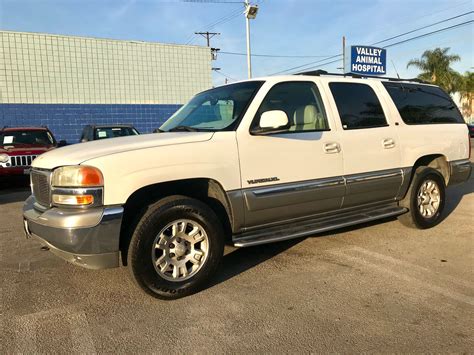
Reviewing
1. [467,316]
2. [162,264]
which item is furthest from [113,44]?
[467,316]

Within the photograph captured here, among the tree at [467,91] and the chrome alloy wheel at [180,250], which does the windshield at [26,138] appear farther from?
the tree at [467,91]

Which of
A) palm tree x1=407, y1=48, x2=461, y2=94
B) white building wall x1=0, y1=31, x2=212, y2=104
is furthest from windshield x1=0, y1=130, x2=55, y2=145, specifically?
palm tree x1=407, y1=48, x2=461, y2=94

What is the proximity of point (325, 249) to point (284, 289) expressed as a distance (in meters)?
1.24

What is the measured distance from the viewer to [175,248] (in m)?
3.64

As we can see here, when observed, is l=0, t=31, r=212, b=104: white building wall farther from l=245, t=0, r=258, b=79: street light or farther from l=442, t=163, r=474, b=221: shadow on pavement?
l=442, t=163, r=474, b=221: shadow on pavement

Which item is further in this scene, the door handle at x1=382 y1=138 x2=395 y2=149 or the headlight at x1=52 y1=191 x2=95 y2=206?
the door handle at x1=382 y1=138 x2=395 y2=149

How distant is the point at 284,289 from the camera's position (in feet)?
12.3

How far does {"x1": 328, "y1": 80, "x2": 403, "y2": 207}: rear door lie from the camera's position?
469 cm

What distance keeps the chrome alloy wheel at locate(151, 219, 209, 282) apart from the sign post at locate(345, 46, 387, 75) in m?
13.8

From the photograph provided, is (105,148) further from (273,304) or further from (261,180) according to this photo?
(273,304)

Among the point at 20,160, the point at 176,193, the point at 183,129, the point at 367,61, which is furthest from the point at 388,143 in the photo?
the point at 367,61

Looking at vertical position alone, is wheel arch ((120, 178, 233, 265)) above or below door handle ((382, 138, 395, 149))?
below

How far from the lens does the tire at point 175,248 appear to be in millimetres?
3426

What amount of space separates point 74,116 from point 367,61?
42.1ft
